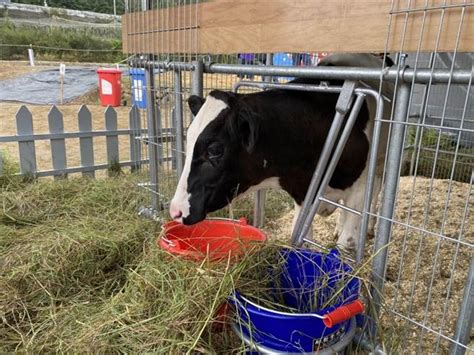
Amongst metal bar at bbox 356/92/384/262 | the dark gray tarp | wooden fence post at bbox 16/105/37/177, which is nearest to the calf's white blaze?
metal bar at bbox 356/92/384/262

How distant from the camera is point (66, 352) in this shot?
1639mm

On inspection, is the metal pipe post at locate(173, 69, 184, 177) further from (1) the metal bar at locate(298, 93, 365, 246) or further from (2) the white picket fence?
(2) the white picket fence

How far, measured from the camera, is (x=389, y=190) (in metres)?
1.51

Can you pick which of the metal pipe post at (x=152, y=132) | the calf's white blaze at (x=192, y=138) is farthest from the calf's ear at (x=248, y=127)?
the metal pipe post at (x=152, y=132)

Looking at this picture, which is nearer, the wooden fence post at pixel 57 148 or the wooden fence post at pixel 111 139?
the wooden fence post at pixel 57 148

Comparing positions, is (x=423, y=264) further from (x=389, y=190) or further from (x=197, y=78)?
(x=197, y=78)

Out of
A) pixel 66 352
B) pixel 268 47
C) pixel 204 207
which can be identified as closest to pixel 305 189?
pixel 204 207

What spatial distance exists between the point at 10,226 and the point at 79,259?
112cm

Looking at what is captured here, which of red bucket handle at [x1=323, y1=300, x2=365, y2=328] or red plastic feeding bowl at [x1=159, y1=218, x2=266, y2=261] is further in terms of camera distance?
red plastic feeding bowl at [x1=159, y1=218, x2=266, y2=261]

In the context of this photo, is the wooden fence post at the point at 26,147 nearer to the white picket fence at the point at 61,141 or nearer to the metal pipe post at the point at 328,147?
the white picket fence at the point at 61,141

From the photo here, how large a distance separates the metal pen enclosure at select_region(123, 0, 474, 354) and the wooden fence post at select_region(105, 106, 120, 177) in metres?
1.20

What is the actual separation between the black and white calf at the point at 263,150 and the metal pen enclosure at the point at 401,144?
214mm

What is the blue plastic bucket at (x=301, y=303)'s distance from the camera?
1.34 metres

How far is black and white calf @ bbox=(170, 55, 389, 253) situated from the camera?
6.22ft
